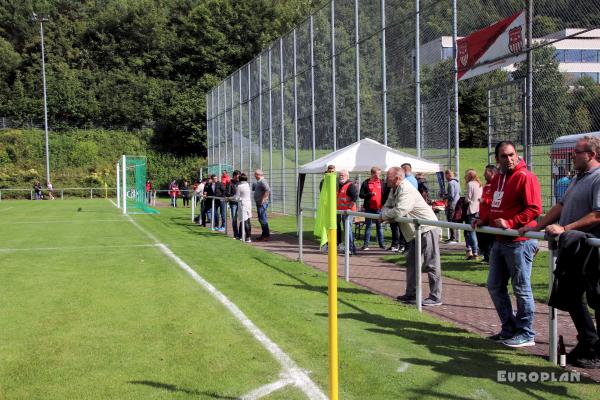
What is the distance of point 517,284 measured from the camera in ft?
20.3

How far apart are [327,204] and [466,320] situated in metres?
3.70

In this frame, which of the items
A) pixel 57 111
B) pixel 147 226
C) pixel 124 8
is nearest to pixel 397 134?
pixel 147 226

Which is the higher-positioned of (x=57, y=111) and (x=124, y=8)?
(x=124, y=8)

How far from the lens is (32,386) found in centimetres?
505

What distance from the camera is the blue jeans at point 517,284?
6152 mm

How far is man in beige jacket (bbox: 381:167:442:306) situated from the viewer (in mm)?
8312

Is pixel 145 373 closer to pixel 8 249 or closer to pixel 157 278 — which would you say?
pixel 157 278

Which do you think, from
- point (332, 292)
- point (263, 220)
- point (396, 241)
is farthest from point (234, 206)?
point (332, 292)

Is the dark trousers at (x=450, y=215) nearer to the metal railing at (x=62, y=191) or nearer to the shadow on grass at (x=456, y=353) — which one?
the shadow on grass at (x=456, y=353)

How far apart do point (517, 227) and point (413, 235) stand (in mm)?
2442

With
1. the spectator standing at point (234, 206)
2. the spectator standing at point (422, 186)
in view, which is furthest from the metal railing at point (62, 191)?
the spectator standing at point (422, 186)

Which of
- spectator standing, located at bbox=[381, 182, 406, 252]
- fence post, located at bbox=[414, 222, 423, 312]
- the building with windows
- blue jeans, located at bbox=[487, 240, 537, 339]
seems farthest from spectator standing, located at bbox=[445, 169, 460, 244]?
Answer: blue jeans, located at bbox=[487, 240, 537, 339]

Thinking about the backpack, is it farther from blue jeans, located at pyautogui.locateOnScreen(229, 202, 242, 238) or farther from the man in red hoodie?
the man in red hoodie

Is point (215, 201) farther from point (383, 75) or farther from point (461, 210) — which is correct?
point (461, 210)
